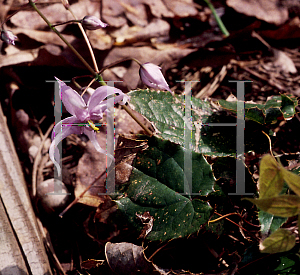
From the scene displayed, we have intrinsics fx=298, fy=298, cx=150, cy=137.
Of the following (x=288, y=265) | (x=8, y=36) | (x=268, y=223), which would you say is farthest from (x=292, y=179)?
(x=8, y=36)

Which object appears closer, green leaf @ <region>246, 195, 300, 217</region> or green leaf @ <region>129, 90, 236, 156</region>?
green leaf @ <region>246, 195, 300, 217</region>

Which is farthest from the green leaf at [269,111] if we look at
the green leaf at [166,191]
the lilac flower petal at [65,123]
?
the lilac flower petal at [65,123]

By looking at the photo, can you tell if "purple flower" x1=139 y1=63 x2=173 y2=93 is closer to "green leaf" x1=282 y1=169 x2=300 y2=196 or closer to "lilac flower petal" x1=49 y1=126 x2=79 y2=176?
"lilac flower petal" x1=49 y1=126 x2=79 y2=176

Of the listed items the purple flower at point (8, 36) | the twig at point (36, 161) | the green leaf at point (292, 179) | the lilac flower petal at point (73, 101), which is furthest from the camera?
the twig at point (36, 161)

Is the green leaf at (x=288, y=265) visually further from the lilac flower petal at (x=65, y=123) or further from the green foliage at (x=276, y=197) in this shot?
the lilac flower petal at (x=65, y=123)

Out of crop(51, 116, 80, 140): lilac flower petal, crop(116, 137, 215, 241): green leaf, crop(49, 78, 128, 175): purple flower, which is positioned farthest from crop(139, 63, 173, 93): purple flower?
crop(51, 116, 80, 140): lilac flower petal
